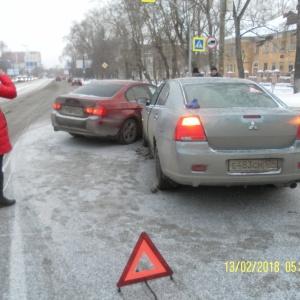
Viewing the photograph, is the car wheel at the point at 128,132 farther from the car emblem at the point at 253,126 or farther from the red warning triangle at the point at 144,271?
the red warning triangle at the point at 144,271

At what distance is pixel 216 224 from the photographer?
3.78 metres

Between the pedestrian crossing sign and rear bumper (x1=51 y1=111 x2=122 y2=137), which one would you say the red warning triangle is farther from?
the pedestrian crossing sign

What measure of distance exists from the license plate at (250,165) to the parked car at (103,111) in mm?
4054

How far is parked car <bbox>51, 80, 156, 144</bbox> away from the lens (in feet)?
24.0

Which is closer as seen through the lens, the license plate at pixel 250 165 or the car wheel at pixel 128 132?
the license plate at pixel 250 165

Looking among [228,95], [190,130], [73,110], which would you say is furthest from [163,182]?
[73,110]

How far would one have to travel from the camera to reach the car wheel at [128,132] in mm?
7820

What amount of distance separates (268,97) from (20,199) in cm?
338

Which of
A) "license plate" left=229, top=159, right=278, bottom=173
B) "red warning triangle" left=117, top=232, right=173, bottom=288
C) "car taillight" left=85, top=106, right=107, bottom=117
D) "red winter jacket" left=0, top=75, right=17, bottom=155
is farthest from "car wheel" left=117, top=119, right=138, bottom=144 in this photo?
"red warning triangle" left=117, top=232, right=173, bottom=288

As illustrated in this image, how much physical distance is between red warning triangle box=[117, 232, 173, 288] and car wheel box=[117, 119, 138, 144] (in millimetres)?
5292

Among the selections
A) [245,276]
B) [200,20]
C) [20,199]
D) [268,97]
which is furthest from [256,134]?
[200,20]

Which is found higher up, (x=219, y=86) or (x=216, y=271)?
(x=219, y=86)

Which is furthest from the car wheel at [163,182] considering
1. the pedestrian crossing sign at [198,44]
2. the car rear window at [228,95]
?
the pedestrian crossing sign at [198,44]

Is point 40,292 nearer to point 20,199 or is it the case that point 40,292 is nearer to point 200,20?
point 20,199
